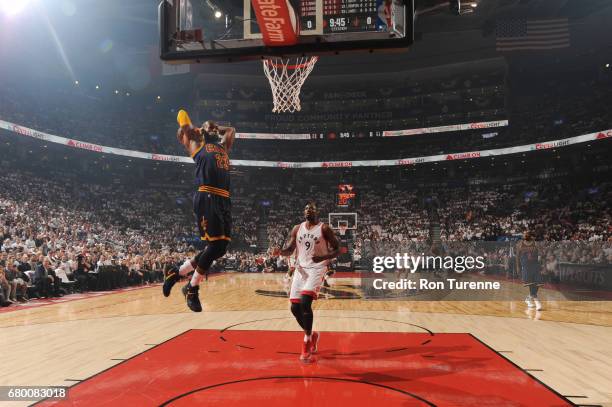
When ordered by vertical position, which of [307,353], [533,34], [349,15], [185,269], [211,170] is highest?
[533,34]

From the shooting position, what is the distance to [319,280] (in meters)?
6.67

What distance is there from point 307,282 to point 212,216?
2973 mm

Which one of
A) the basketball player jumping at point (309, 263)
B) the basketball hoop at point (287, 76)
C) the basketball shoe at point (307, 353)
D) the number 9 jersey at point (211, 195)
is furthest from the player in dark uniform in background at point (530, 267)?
the number 9 jersey at point (211, 195)

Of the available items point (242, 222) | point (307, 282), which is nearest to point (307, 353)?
point (307, 282)

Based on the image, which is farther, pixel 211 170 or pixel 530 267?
pixel 530 267

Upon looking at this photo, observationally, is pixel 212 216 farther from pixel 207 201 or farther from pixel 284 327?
pixel 284 327

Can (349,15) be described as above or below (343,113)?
below

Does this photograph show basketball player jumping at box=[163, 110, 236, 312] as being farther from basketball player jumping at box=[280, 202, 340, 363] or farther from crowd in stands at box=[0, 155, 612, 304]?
crowd in stands at box=[0, 155, 612, 304]

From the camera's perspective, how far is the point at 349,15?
5.03m

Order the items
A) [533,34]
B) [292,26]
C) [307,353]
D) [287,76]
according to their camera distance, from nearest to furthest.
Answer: [292,26], [307,353], [287,76], [533,34]

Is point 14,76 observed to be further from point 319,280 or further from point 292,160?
point 319,280

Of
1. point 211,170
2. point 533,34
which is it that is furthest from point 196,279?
point 533,34

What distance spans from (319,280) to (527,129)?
98.6 feet

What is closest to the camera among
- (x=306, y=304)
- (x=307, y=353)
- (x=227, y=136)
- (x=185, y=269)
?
(x=185, y=269)
